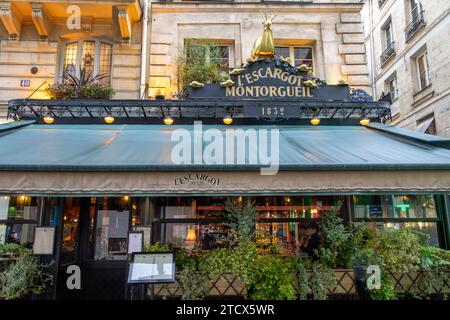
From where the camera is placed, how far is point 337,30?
958 cm

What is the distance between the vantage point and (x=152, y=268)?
5.23 meters

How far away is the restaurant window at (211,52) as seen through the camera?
8.84 metres

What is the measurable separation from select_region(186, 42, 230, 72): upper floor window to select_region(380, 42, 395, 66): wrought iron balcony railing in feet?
46.0

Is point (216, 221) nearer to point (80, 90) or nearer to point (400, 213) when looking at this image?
point (400, 213)

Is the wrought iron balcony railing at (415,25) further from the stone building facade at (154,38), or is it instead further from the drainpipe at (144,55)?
the drainpipe at (144,55)

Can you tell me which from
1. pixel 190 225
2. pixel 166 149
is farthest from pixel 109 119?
pixel 190 225

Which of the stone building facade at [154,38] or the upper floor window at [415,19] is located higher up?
the upper floor window at [415,19]

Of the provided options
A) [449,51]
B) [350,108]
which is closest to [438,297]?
[350,108]

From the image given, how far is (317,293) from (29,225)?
6026 millimetres

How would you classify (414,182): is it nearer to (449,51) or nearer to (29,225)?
(29,225)

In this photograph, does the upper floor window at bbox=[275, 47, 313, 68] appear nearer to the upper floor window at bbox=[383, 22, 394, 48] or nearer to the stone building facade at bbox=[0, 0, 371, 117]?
the stone building facade at bbox=[0, 0, 371, 117]

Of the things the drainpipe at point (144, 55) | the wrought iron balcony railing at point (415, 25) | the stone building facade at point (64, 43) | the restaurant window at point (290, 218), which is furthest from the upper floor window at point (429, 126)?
the stone building facade at point (64, 43)

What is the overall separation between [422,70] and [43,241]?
736 inches

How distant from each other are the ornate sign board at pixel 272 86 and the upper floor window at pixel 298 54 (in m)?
1.88
